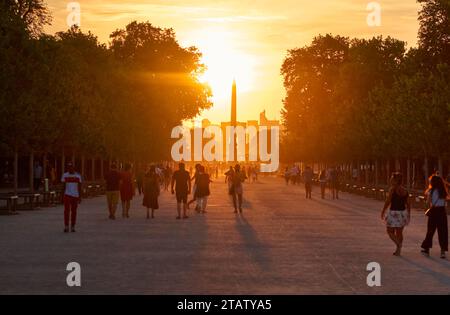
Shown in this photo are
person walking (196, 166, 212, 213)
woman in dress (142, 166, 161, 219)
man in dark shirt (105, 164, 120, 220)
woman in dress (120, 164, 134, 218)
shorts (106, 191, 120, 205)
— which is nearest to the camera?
man in dark shirt (105, 164, 120, 220)

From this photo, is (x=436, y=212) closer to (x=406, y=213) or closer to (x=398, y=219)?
(x=406, y=213)

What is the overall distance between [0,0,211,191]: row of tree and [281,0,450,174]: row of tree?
10.4 meters

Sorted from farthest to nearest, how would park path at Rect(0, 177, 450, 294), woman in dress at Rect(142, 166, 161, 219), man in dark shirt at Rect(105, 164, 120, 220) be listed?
woman in dress at Rect(142, 166, 161, 219), man in dark shirt at Rect(105, 164, 120, 220), park path at Rect(0, 177, 450, 294)

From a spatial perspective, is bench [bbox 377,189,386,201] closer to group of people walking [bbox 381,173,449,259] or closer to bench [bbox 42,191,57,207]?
bench [bbox 42,191,57,207]

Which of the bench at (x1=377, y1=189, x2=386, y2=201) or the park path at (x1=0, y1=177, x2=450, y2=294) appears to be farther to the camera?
the bench at (x1=377, y1=189, x2=386, y2=201)

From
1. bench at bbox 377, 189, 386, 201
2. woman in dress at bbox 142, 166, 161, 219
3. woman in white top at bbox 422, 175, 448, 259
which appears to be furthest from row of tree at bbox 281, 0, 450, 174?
woman in white top at bbox 422, 175, 448, 259

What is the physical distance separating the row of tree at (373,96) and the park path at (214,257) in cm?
1636

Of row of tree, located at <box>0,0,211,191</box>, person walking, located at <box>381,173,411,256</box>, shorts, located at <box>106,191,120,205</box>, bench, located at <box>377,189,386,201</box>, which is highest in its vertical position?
row of tree, located at <box>0,0,211,191</box>

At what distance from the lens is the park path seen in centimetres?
1400

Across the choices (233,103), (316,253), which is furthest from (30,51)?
(233,103)

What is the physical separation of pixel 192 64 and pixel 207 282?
84.3m

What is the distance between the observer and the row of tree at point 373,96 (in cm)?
4897
